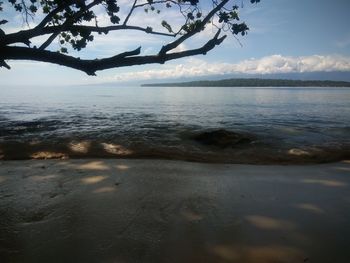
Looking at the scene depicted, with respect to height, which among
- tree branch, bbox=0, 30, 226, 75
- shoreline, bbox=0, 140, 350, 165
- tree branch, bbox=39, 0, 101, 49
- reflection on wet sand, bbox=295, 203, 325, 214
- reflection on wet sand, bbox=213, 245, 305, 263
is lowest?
shoreline, bbox=0, 140, 350, 165

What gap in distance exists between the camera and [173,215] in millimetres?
4352

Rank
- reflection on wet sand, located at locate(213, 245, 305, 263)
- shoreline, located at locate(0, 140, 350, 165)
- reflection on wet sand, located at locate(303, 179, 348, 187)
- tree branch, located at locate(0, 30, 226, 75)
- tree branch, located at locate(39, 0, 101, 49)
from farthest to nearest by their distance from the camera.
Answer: shoreline, located at locate(0, 140, 350, 165)
tree branch, located at locate(39, 0, 101, 49)
reflection on wet sand, located at locate(303, 179, 348, 187)
tree branch, located at locate(0, 30, 226, 75)
reflection on wet sand, located at locate(213, 245, 305, 263)

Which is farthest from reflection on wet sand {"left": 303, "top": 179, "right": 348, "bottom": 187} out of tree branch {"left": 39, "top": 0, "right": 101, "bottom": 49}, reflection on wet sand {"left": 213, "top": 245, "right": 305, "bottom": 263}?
tree branch {"left": 39, "top": 0, "right": 101, "bottom": 49}

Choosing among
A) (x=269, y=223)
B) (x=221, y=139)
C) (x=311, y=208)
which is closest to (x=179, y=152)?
(x=221, y=139)

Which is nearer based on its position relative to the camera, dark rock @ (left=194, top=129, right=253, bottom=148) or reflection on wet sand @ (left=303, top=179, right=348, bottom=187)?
reflection on wet sand @ (left=303, top=179, right=348, bottom=187)

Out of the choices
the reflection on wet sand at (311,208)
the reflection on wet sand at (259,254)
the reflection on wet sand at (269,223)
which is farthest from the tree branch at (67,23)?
the reflection on wet sand at (311,208)

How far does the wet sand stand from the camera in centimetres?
336

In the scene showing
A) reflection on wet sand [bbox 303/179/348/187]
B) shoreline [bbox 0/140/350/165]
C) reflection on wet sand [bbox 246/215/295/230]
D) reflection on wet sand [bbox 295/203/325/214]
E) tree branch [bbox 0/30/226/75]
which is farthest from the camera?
shoreline [bbox 0/140/350/165]

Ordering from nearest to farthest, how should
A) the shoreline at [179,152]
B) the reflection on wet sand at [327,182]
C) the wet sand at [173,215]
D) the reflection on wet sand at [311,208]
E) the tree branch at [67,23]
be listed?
the wet sand at [173,215]
the reflection on wet sand at [311,208]
the reflection on wet sand at [327,182]
the tree branch at [67,23]
the shoreline at [179,152]

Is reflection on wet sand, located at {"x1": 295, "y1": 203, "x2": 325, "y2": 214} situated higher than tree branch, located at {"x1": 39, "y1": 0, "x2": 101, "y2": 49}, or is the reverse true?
tree branch, located at {"x1": 39, "y1": 0, "x2": 101, "y2": 49}

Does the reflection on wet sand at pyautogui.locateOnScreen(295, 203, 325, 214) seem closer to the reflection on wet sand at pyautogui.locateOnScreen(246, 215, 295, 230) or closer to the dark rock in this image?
the reflection on wet sand at pyautogui.locateOnScreen(246, 215, 295, 230)

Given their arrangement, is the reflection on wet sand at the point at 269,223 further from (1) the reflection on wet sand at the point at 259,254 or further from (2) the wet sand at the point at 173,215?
(1) the reflection on wet sand at the point at 259,254

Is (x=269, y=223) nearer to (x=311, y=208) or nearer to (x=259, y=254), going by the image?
(x=259, y=254)

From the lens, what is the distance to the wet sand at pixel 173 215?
3.36m
